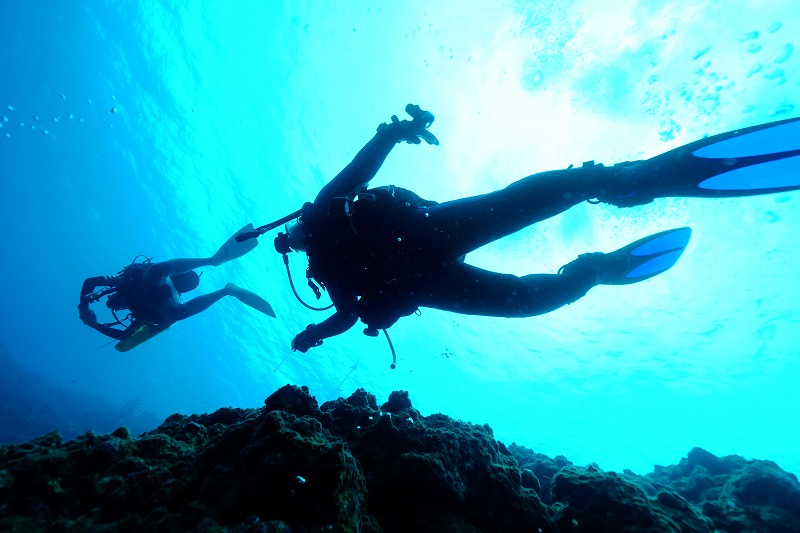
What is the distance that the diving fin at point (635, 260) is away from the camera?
4008 millimetres

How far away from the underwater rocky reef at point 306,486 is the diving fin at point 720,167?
8.72ft

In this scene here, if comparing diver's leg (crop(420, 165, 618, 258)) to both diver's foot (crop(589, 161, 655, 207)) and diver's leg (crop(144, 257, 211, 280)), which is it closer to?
diver's foot (crop(589, 161, 655, 207))

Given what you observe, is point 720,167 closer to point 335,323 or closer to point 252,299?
point 335,323

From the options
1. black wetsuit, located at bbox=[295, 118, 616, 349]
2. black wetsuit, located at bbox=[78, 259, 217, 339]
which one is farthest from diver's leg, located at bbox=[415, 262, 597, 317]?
black wetsuit, located at bbox=[78, 259, 217, 339]

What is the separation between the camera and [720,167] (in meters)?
2.91

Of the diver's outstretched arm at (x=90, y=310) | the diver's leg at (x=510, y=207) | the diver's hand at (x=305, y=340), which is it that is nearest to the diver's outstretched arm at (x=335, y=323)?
the diver's hand at (x=305, y=340)

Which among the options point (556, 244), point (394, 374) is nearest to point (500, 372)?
point (394, 374)

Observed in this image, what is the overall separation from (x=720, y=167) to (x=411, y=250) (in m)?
2.95

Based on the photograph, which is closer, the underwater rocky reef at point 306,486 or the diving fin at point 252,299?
the underwater rocky reef at point 306,486

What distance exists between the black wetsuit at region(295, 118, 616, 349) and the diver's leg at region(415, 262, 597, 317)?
1 cm

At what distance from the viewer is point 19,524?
63.1 inches

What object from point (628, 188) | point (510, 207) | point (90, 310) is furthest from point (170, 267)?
point (628, 188)

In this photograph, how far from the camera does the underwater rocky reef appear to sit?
1759 millimetres

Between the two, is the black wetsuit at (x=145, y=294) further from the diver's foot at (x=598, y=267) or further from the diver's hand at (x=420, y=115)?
the diver's foot at (x=598, y=267)
